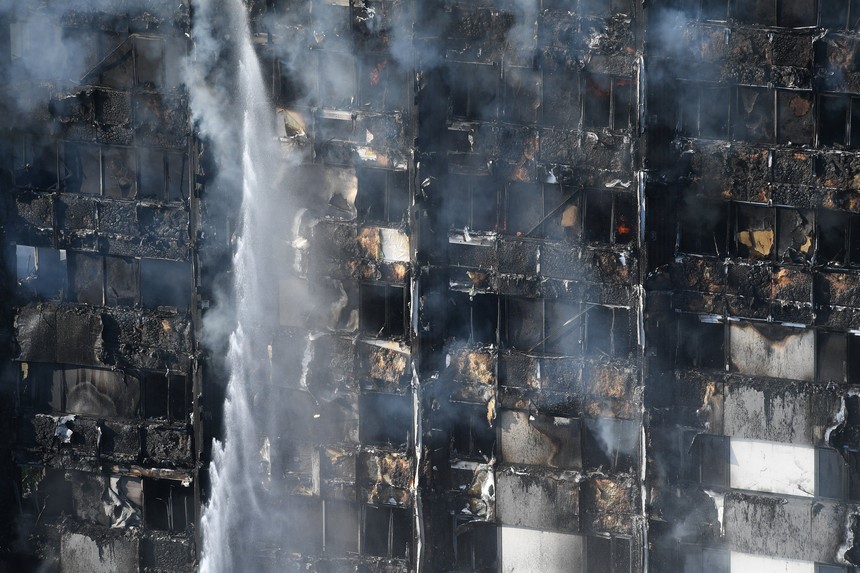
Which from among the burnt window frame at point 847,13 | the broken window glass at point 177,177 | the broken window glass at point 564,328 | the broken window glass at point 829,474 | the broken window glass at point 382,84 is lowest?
the broken window glass at point 829,474

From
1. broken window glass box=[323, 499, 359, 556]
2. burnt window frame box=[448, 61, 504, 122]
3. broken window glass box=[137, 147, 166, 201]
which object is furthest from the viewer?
broken window glass box=[323, 499, 359, 556]

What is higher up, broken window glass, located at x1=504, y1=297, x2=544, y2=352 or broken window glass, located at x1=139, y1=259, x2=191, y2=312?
broken window glass, located at x1=139, y1=259, x2=191, y2=312

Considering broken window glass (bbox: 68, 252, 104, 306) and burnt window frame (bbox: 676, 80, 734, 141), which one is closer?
burnt window frame (bbox: 676, 80, 734, 141)

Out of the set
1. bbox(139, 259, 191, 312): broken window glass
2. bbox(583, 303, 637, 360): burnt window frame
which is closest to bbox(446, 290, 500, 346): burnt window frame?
bbox(583, 303, 637, 360): burnt window frame

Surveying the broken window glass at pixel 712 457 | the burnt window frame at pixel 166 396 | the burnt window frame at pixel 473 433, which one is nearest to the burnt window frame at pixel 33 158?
the burnt window frame at pixel 166 396

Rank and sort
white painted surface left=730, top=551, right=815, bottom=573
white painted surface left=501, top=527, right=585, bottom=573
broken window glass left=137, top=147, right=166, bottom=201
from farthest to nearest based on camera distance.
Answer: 1. broken window glass left=137, top=147, right=166, bottom=201
2. white painted surface left=501, top=527, right=585, bottom=573
3. white painted surface left=730, top=551, right=815, bottom=573

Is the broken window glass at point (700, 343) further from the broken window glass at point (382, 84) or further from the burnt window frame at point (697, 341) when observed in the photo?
the broken window glass at point (382, 84)

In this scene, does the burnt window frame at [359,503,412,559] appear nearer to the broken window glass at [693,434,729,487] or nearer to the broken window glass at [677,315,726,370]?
the broken window glass at [693,434,729,487]

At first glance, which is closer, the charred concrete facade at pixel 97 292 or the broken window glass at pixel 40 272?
the charred concrete facade at pixel 97 292
